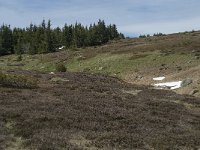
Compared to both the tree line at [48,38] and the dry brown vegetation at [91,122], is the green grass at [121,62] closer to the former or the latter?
the dry brown vegetation at [91,122]

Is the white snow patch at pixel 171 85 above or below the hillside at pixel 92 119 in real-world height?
below

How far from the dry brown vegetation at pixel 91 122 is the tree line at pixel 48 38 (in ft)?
351

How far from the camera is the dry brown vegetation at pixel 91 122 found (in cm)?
1789

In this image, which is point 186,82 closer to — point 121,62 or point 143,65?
point 143,65

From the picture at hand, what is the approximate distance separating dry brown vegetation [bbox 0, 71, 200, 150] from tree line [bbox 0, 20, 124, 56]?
106916 mm

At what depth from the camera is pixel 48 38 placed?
453 feet

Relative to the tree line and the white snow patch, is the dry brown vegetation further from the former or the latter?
the tree line

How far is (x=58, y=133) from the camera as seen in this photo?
18844 mm

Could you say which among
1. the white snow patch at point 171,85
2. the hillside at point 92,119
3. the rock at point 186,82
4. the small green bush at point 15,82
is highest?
the small green bush at point 15,82

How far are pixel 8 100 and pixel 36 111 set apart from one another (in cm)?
392

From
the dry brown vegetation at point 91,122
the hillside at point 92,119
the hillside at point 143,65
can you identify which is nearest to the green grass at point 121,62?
the hillside at point 143,65

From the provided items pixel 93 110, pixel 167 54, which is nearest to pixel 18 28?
pixel 167 54

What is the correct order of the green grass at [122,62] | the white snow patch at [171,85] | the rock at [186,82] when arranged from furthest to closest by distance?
the green grass at [122,62] < the white snow patch at [171,85] < the rock at [186,82]

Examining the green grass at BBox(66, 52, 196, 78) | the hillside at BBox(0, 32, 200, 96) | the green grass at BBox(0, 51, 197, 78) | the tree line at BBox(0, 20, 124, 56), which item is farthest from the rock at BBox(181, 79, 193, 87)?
the tree line at BBox(0, 20, 124, 56)
